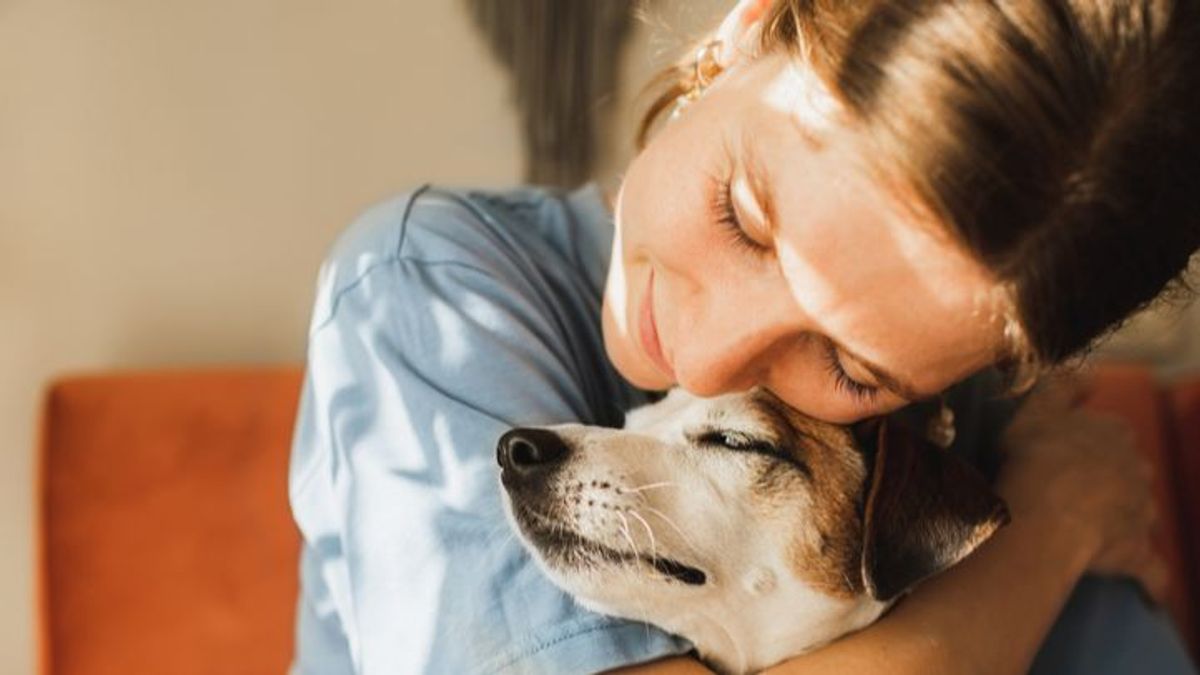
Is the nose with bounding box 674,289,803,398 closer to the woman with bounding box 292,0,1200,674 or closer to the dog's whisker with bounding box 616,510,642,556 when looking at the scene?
the woman with bounding box 292,0,1200,674

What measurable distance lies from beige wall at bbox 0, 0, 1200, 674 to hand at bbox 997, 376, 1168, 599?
765mm

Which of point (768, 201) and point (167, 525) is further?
point (167, 525)

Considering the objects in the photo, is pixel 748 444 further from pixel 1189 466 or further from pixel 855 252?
pixel 1189 466

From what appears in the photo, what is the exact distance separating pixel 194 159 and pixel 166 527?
0.53 meters

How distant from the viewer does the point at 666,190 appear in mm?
894

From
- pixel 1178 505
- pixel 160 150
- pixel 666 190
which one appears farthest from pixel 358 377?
pixel 1178 505

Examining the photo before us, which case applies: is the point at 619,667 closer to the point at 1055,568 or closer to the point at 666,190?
the point at 666,190

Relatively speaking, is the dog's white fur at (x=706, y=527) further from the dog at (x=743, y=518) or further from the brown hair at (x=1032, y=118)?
the brown hair at (x=1032, y=118)

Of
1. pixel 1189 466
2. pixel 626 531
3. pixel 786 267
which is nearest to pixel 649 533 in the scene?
pixel 626 531

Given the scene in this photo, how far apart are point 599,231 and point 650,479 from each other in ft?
1.00

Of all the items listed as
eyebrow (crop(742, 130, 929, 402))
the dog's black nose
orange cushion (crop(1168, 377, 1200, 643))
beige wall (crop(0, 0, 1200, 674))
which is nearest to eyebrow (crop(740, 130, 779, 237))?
eyebrow (crop(742, 130, 929, 402))

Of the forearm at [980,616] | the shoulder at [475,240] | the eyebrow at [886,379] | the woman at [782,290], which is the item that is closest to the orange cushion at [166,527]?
the woman at [782,290]

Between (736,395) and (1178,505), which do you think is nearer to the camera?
(736,395)

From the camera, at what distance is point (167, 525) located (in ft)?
5.95
